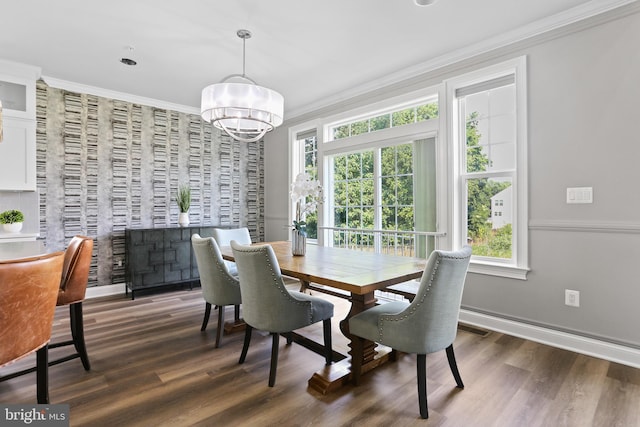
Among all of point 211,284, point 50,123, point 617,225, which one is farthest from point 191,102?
point 617,225

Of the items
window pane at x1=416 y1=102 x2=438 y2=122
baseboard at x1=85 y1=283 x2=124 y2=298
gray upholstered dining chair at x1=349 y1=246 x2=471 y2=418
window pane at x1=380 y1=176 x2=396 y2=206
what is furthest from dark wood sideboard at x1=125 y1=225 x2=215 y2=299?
gray upholstered dining chair at x1=349 y1=246 x2=471 y2=418

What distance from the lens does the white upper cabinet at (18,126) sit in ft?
11.6

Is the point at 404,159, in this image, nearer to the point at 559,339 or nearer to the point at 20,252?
the point at 559,339

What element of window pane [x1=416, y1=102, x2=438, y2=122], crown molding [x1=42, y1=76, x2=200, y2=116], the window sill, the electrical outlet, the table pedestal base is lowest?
the table pedestal base

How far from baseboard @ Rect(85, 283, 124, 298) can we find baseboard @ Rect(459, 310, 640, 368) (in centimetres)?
425

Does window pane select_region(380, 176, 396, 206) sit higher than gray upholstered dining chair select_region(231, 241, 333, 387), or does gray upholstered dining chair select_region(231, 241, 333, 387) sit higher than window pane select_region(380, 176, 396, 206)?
window pane select_region(380, 176, 396, 206)

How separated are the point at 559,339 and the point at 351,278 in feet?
6.50

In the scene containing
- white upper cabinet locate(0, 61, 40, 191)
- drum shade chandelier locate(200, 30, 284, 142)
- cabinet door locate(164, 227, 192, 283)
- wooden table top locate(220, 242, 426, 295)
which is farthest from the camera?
cabinet door locate(164, 227, 192, 283)

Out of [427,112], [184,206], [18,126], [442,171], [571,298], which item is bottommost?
[571,298]

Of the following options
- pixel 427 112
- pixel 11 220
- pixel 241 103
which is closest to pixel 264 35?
pixel 241 103

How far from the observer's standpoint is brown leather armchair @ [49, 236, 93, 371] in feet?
7.05

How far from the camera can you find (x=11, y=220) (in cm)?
345

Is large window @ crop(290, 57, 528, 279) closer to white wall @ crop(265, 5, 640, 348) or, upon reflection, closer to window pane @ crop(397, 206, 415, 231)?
window pane @ crop(397, 206, 415, 231)

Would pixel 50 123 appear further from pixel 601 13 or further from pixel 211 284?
pixel 601 13
